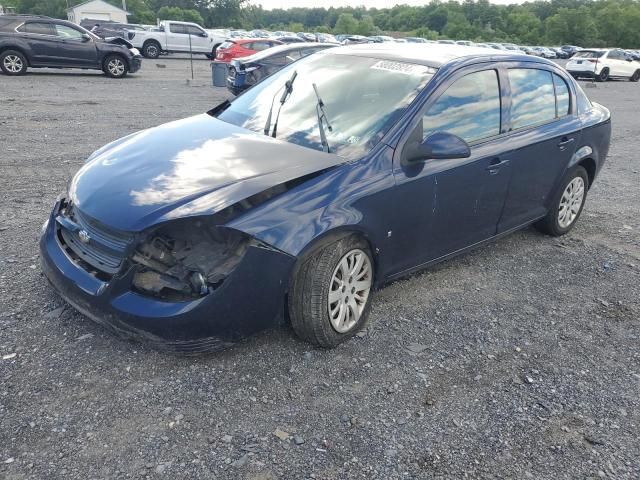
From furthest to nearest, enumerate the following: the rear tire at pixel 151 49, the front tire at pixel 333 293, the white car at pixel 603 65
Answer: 1. the white car at pixel 603 65
2. the rear tire at pixel 151 49
3. the front tire at pixel 333 293

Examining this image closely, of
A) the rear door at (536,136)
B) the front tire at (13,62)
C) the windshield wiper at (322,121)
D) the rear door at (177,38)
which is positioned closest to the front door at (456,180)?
the rear door at (536,136)

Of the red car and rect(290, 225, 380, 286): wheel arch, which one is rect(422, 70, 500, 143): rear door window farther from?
the red car

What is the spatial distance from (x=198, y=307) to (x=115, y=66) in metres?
16.3

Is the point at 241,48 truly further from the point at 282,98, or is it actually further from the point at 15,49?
the point at 282,98

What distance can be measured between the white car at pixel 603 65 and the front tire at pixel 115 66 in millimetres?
21846

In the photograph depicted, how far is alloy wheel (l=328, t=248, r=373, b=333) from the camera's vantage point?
10.5ft

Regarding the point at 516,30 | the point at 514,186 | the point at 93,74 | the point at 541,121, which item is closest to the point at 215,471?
the point at 514,186

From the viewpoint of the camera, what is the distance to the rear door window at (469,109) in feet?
12.1

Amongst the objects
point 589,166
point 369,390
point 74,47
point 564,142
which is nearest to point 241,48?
point 74,47

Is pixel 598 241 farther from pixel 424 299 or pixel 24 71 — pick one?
pixel 24 71

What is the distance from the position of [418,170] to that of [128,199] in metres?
1.74

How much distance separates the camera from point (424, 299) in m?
3.97

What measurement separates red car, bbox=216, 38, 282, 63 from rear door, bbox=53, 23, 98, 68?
532 centimetres

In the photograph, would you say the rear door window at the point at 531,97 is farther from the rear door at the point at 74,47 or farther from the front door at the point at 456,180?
the rear door at the point at 74,47
